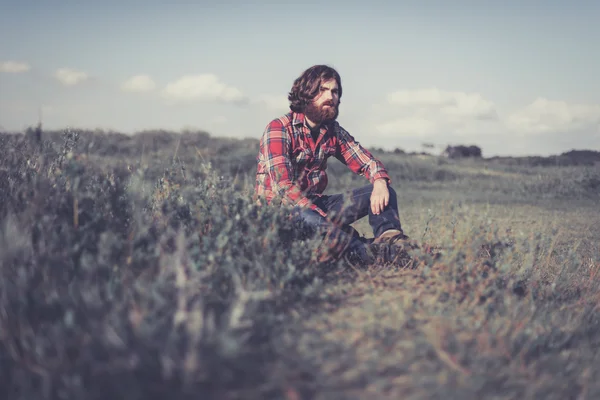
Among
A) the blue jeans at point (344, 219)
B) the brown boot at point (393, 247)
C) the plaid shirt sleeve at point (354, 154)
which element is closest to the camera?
the blue jeans at point (344, 219)

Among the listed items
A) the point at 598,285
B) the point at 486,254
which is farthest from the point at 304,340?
the point at 598,285

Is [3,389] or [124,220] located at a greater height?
[124,220]

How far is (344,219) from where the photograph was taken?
4.03m

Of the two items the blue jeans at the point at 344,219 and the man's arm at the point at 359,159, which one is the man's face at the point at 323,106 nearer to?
the man's arm at the point at 359,159

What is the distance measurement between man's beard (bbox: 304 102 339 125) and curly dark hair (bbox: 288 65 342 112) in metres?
0.07

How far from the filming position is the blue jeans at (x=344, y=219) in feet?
12.8

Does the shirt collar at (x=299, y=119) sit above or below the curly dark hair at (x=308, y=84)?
below

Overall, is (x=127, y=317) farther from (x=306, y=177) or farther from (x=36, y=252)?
(x=306, y=177)

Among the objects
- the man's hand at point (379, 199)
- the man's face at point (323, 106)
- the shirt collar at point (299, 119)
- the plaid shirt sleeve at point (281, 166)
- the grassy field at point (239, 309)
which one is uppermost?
the man's face at point (323, 106)

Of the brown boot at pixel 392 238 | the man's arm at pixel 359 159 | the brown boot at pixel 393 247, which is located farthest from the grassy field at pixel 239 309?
Answer: the man's arm at pixel 359 159

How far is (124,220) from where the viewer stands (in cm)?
354

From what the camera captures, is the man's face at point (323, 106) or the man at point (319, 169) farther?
the man's face at point (323, 106)

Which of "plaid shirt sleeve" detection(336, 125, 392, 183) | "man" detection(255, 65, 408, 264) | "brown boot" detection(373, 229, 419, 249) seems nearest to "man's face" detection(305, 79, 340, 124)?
"man" detection(255, 65, 408, 264)

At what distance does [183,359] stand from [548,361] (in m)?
1.89
